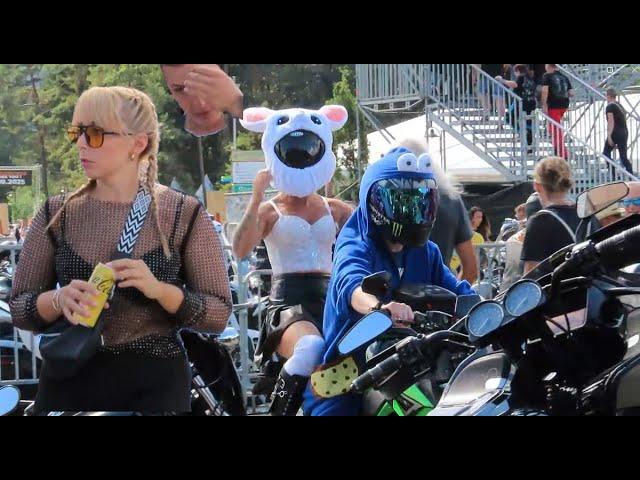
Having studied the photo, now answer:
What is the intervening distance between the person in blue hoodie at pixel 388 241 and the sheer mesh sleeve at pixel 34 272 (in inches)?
36.3

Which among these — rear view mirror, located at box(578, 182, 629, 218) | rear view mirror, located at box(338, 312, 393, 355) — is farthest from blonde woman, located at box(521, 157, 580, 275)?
rear view mirror, located at box(338, 312, 393, 355)

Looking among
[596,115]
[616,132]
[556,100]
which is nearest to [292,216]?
[556,100]

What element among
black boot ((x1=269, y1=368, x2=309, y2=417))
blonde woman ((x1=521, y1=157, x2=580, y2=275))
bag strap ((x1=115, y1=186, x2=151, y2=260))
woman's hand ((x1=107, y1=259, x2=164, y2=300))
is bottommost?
black boot ((x1=269, y1=368, x2=309, y2=417))

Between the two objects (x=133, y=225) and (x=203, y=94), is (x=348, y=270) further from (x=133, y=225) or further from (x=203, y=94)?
(x=203, y=94)

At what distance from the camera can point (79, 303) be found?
2.84m

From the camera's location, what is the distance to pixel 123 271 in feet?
9.37

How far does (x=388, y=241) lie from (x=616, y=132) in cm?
615

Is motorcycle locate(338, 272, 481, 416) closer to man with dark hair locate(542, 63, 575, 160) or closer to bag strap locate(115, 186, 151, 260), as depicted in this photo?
bag strap locate(115, 186, 151, 260)

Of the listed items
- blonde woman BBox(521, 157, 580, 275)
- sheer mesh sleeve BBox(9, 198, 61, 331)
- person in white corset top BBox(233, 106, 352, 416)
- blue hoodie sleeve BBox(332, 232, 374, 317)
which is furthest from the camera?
blonde woman BBox(521, 157, 580, 275)

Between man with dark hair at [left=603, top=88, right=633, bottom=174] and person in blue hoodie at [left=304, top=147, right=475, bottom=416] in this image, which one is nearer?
person in blue hoodie at [left=304, top=147, right=475, bottom=416]

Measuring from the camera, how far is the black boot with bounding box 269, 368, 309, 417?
13.6 ft

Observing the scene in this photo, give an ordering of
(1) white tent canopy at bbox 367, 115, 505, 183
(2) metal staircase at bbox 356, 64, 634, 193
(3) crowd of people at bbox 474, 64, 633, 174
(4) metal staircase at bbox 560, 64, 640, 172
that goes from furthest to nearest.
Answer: (4) metal staircase at bbox 560, 64, 640, 172 → (3) crowd of people at bbox 474, 64, 633, 174 → (2) metal staircase at bbox 356, 64, 634, 193 → (1) white tent canopy at bbox 367, 115, 505, 183
